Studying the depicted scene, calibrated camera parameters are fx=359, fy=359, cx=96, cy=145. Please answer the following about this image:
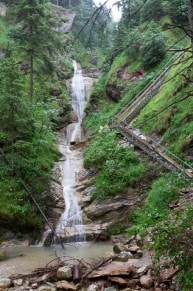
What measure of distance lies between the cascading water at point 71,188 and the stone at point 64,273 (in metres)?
5.77

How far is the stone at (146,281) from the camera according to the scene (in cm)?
926

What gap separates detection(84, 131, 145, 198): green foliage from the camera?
774 inches

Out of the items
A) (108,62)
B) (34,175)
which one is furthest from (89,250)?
(108,62)

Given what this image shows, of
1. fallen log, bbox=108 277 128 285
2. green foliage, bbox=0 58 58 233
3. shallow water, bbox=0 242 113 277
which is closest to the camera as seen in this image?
fallen log, bbox=108 277 128 285

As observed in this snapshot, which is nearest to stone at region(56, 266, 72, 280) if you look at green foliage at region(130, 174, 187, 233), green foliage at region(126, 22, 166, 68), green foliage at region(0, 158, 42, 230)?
green foliage at region(130, 174, 187, 233)

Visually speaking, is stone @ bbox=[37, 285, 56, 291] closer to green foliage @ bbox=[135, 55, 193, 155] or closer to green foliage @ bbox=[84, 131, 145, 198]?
green foliage @ bbox=[84, 131, 145, 198]

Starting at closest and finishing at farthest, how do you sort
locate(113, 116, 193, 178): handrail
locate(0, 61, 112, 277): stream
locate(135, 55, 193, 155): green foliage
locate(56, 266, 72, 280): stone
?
locate(56, 266, 72, 280): stone
locate(0, 61, 112, 277): stream
locate(113, 116, 193, 178): handrail
locate(135, 55, 193, 155): green foliage

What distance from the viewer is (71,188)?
22.2m

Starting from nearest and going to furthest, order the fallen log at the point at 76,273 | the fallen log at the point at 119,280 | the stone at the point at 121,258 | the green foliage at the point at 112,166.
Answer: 1. the fallen log at the point at 119,280
2. the fallen log at the point at 76,273
3. the stone at the point at 121,258
4. the green foliage at the point at 112,166

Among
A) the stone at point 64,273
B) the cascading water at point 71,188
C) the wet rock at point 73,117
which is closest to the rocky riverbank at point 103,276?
the stone at point 64,273

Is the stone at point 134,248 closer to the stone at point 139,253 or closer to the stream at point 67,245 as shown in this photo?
the stone at point 139,253

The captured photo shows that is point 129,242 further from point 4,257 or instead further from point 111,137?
point 111,137

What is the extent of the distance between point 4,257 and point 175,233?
9456 millimetres

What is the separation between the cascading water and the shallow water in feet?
3.60
